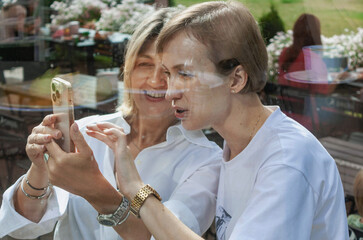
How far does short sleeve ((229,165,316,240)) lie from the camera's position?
841 millimetres

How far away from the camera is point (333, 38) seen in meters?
1.51

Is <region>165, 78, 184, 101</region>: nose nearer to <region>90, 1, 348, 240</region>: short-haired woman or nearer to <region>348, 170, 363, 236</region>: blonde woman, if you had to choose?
<region>90, 1, 348, 240</region>: short-haired woman

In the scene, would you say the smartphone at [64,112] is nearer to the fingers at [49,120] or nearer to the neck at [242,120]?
the fingers at [49,120]

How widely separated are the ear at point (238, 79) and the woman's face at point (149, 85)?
0.45ft

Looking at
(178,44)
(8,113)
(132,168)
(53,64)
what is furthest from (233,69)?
(8,113)

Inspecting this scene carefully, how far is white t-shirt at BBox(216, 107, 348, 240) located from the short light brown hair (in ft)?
0.41

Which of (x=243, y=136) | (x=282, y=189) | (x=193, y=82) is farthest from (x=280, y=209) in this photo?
(x=193, y=82)

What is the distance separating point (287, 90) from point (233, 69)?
0.34 m

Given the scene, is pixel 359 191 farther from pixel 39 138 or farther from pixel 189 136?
pixel 39 138

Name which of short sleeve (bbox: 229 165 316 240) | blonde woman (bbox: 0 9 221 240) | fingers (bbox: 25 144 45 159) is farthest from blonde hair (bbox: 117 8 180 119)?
short sleeve (bbox: 229 165 316 240)

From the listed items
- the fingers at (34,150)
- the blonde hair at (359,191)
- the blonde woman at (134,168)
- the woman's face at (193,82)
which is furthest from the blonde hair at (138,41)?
the blonde hair at (359,191)

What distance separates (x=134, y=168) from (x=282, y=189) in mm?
287

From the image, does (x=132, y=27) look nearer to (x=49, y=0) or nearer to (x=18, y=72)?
(x=49, y=0)

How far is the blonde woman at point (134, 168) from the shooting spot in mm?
918
